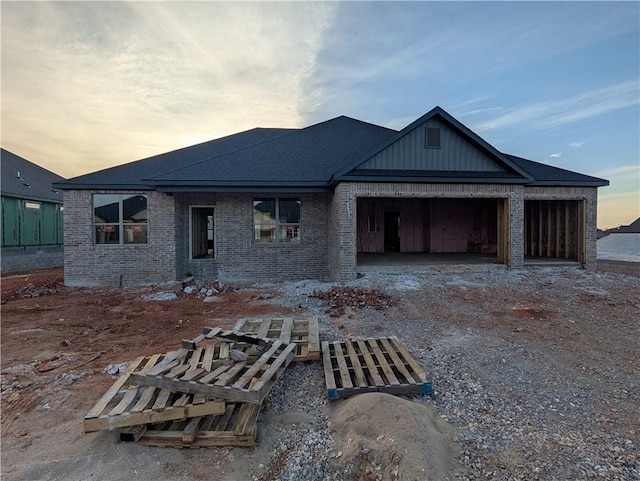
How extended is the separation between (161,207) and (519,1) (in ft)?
45.6

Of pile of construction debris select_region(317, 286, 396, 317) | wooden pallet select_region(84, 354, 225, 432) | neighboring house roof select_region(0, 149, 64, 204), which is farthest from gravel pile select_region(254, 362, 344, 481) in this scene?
neighboring house roof select_region(0, 149, 64, 204)

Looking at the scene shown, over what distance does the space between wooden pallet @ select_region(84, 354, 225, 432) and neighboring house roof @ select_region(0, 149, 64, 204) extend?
18.3m

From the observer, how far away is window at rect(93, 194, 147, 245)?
39.9 ft

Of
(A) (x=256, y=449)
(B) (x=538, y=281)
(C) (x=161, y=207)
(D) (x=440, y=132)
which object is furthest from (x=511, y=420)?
(C) (x=161, y=207)

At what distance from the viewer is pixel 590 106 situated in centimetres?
1462

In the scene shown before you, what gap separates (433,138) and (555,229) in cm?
722

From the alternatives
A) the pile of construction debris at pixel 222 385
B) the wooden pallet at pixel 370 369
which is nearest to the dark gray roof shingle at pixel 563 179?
the wooden pallet at pixel 370 369

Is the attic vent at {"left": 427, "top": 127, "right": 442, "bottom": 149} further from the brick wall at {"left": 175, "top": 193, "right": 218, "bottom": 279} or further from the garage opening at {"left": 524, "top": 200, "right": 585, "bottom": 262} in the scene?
the brick wall at {"left": 175, "top": 193, "right": 218, "bottom": 279}

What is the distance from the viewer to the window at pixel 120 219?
1216 centimetres

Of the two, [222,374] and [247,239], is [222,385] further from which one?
[247,239]

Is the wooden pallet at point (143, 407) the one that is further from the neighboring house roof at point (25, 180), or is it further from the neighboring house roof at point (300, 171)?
the neighboring house roof at point (25, 180)

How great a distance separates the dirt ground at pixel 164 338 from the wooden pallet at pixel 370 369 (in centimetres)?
44

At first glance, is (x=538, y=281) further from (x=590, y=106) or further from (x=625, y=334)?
(x=590, y=106)

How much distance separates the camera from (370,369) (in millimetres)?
4375
